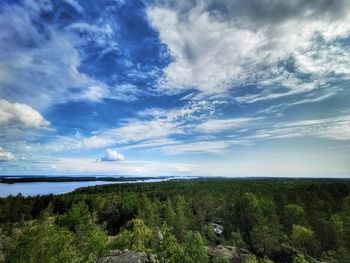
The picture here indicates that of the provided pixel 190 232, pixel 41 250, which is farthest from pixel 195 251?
pixel 41 250

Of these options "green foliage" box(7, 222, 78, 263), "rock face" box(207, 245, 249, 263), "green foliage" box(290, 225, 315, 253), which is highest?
"green foliage" box(7, 222, 78, 263)

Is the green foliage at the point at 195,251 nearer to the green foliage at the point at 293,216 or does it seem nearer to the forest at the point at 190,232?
the forest at the point at 190,232

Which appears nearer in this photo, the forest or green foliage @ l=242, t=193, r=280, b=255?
the forest

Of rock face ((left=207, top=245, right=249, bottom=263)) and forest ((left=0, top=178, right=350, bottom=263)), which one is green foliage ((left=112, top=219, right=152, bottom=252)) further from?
rock face ((left=207, top=245, right=249, bottom=263))

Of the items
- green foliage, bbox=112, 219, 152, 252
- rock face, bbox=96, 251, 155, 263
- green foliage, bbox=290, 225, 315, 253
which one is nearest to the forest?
green foliage, bbox=112, 219, 152, 252

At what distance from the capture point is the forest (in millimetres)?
42656

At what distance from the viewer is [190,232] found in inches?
2165

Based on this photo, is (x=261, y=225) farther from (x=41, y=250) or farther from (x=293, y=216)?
(x=41, y=250)

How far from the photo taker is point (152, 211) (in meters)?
109

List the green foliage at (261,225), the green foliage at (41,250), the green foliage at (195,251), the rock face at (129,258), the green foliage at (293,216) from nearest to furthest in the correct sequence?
1. the green foliage at (41,250)
2. the rock face at (129,258)
3. the green foliage at (195,251)
4. the green foliage at (261,225)
5. the green foliage at (293,216)

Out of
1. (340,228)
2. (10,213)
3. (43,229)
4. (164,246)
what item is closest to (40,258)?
(43,229)

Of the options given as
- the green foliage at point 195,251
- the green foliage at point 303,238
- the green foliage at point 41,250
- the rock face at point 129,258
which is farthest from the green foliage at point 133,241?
the green foliage at point 303,238

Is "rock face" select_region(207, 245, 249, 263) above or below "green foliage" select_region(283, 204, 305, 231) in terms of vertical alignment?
below

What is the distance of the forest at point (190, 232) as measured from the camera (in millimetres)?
42656
